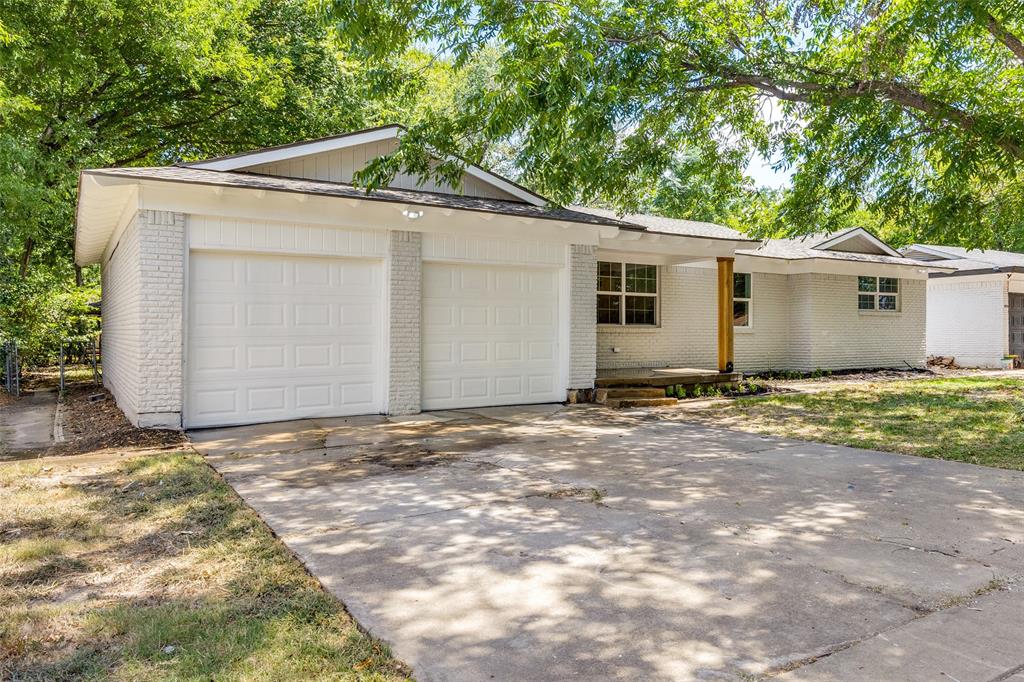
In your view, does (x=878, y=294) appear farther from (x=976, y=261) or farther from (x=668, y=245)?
(x=668, y=245)

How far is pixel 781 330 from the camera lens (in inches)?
674

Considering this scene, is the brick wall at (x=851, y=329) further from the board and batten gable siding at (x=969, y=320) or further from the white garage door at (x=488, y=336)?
the white garage door at (x=488, y=336)

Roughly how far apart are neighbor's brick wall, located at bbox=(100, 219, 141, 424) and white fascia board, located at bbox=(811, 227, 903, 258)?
51.2 ft

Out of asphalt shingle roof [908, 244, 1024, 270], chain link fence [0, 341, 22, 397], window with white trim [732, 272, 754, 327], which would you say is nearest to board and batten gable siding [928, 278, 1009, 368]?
asphalt shingle roof [908, 244, 1024, 270]

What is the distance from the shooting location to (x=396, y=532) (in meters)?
4.39

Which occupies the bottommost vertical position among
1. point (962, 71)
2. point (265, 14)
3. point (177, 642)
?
point (177, 642)

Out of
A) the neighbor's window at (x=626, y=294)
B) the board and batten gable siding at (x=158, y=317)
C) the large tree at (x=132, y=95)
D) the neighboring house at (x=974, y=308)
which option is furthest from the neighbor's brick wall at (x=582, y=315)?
the neighboring house at (x=974, y=308)

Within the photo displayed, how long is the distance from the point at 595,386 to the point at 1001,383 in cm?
976

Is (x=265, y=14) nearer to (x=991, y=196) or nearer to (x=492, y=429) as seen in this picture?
(x=492, y=429)

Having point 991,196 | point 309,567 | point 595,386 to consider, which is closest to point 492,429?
point 595,386

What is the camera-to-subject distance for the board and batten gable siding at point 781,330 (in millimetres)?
14984

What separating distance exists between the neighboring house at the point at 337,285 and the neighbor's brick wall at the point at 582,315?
0.03 m

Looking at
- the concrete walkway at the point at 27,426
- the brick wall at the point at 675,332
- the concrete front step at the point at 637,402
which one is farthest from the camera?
the brick wall at the point at 675,332

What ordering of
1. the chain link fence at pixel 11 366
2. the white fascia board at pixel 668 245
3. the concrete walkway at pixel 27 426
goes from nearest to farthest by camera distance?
1. the concrete walkway at pixel 27 426
2. the white fascia board at pixel 668 245
3. the chain link fence at pixel 11 366
